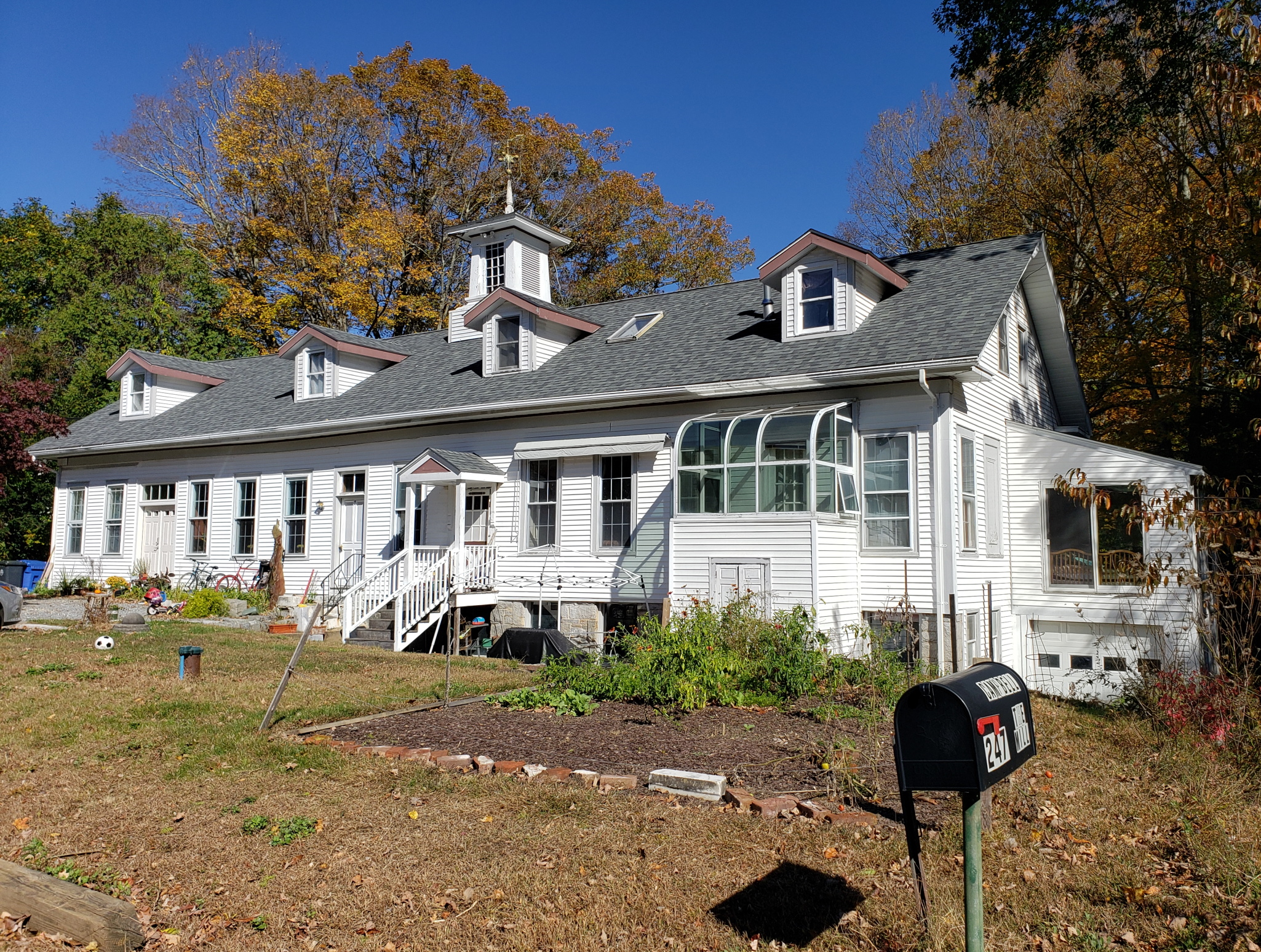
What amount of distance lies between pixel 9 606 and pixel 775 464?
1261 centimetres

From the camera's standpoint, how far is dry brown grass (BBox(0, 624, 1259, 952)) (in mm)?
4609

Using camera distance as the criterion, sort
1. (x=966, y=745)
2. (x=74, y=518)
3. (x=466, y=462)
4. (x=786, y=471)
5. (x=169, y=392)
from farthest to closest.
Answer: (x=169, y=392) → (x=74, y=518) → (x=466, y=462) → (x=786, y=471) → (x=966, y=745)

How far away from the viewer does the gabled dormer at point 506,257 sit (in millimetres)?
21969

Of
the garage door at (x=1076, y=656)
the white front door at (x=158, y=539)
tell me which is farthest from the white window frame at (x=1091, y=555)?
the white front door at (x=158, y=539)

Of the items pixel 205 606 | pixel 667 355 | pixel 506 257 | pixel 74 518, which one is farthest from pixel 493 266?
pixel 74 518

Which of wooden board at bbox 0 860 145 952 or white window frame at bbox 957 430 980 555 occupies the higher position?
white window frame at bbox 957 430 980 555

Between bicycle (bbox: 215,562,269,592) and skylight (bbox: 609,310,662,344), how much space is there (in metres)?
8.95

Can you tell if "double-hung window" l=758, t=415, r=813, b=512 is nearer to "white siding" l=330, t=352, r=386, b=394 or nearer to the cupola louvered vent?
the cupola louvered vent

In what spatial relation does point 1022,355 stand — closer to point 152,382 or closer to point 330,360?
point 330,360

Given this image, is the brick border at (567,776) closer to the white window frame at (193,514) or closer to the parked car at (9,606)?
the parked car at (9,606)

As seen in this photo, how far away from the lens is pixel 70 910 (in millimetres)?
4652

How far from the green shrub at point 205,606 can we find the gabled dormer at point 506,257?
7735 mm

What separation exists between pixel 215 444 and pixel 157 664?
11.5m

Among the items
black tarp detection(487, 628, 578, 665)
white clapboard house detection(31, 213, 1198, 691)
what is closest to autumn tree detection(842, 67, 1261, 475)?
white clapboard house detection(31, 213, 1198, 691)
